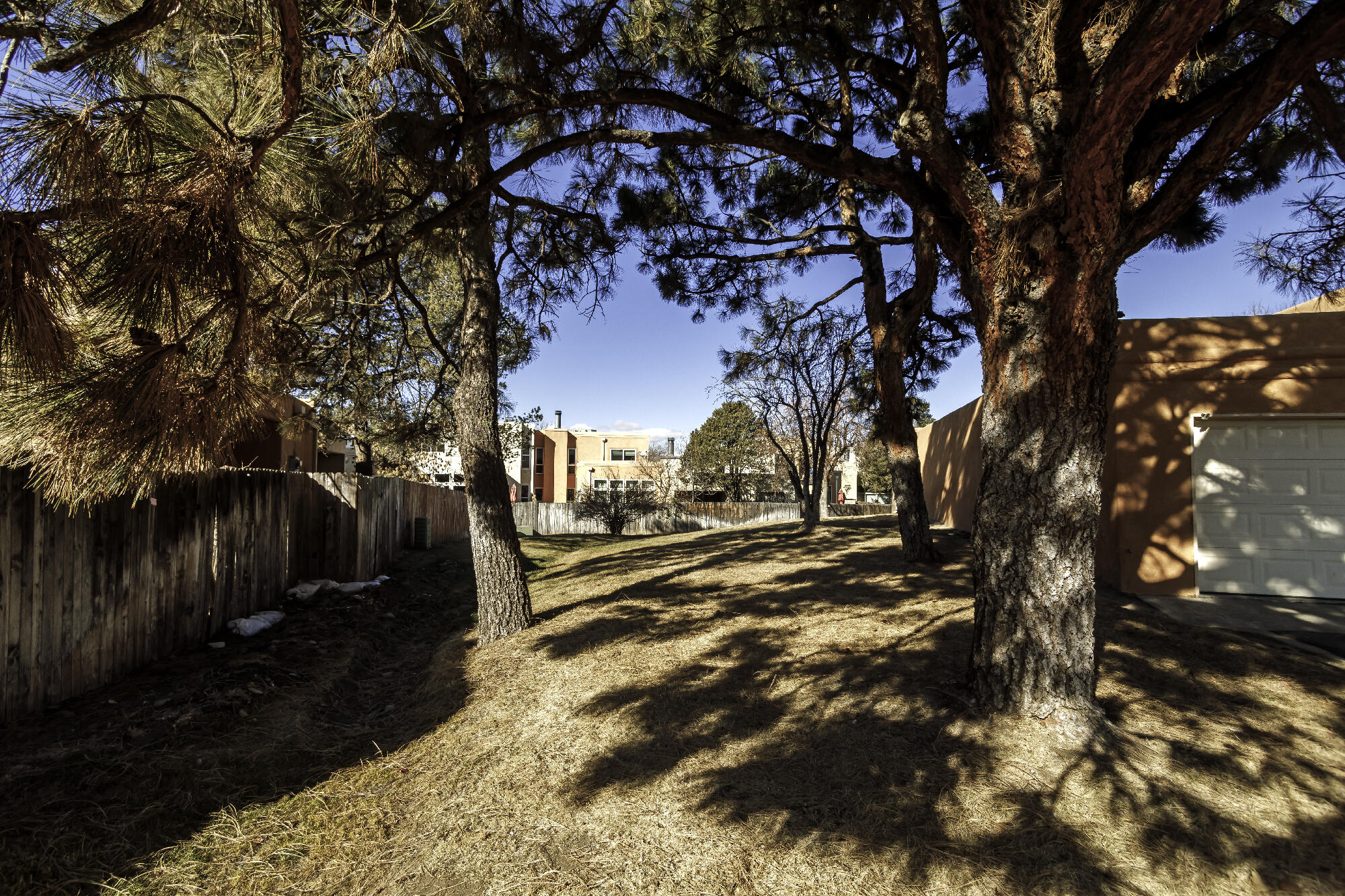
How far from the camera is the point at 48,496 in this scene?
2.60 m

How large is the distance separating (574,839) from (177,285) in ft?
9.84

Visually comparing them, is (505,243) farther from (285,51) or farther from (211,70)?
(285,51)

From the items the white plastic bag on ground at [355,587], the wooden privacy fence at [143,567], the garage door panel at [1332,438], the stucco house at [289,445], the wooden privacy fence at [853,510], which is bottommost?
the wooden privacy fence at [853,510]

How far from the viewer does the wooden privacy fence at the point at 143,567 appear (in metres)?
3.66

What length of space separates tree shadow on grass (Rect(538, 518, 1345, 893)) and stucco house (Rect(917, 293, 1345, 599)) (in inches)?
76.5

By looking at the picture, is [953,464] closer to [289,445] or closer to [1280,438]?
[1280,438]

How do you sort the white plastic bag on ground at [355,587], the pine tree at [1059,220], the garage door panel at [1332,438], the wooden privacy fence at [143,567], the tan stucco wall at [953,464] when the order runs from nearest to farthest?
the pine tree at [1059,220], the wooden privacy fence at [143,567], the garage door panel at [1332,438], the white plastic bag on ground at [355,587], the tan stucco wall at [953,464]

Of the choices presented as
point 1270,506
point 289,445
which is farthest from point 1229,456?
point 289,445

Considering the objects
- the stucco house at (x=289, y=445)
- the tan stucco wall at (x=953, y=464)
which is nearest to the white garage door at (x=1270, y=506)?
the tan stucco wall at (x=953, y=464)

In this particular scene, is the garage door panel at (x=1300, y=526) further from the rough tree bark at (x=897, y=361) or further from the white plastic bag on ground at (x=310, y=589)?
the white plastic bag on ground at (x=310, y=589)

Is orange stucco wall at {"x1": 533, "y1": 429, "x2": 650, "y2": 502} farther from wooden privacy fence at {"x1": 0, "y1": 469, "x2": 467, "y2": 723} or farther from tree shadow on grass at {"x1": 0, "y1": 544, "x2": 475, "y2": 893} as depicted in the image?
tree shadow on grass at {"x1": 0, "y1": 544, "x2": 475, "y2": 893}

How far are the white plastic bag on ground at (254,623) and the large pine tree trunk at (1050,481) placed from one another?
6.06 metres

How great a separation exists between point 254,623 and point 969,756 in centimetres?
605

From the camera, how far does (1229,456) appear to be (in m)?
6.72
